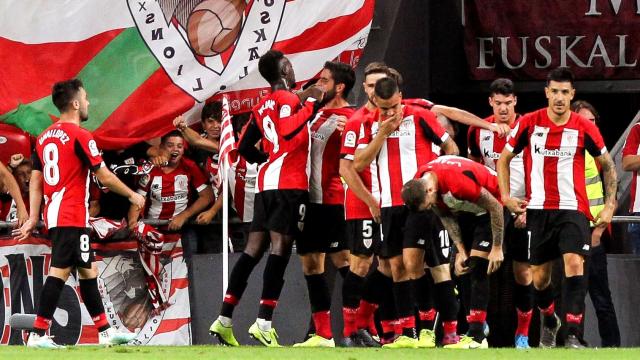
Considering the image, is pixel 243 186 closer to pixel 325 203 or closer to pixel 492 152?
pixel 325 203

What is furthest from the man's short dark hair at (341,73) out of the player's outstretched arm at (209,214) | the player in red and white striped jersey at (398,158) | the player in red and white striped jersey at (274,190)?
the player's outstretched arm at (209,214)

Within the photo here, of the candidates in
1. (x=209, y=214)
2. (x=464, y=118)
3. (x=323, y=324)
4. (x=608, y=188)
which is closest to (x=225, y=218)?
(x=209, y=214)

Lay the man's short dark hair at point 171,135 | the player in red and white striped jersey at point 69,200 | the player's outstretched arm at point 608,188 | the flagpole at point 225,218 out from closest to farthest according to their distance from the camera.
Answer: the player's outstretched arm at point 608,188 < the player in red and white striped jersey at point 69,200 < the flagpole at point 225,218 < the man's short dark hair at point 171,135

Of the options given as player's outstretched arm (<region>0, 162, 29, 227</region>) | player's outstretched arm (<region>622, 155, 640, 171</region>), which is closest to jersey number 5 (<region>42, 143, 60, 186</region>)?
player's outstretched arm (<region>0, 162, 29, 227</region>)

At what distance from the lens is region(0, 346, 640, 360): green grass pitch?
10898mm

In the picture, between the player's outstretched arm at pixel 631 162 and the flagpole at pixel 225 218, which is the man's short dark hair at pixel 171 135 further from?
the player's outstretched arm at pixel 631 162

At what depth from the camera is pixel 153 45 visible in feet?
47.4

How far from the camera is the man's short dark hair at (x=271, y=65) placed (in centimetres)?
1324

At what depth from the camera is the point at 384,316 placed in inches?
517

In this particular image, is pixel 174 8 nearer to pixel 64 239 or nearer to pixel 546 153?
pixel 64 239

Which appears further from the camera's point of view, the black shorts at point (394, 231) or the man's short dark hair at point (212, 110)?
the man's short dark hair at point (212, 110)

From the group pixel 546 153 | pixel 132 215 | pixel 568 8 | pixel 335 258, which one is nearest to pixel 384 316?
pixel 335 258

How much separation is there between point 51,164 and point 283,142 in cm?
184

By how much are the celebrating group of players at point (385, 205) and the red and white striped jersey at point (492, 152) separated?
40 mm
